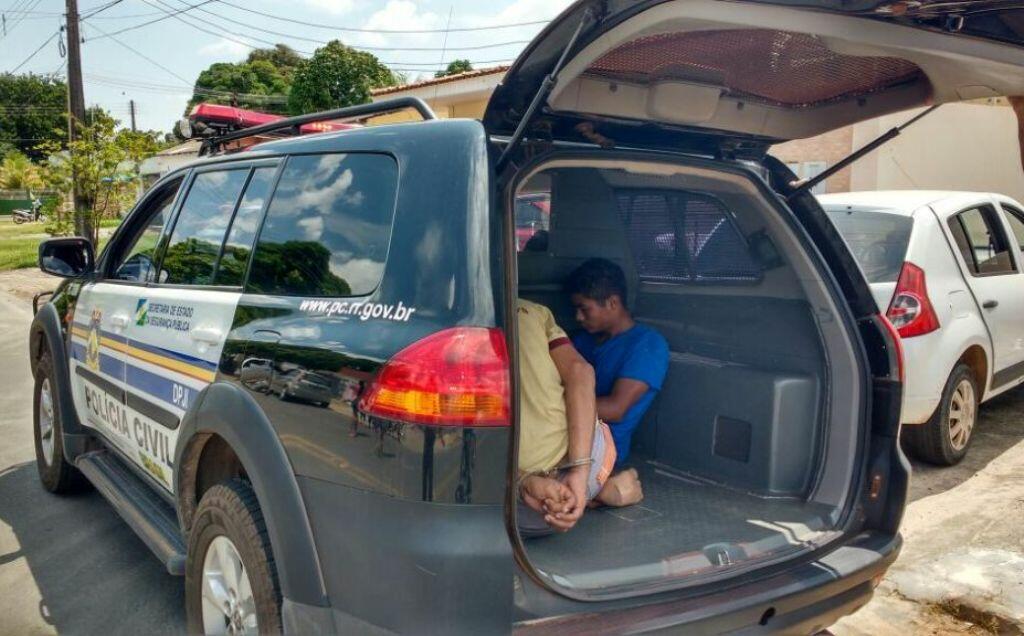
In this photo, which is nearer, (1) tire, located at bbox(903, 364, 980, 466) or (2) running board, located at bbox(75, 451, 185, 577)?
(2) running board, located at bbox(75, 451, 185, 577)

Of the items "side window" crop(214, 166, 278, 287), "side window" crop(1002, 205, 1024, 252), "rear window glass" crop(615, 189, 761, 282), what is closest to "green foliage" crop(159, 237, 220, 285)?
"side window" crop(214, 166, 278, 287)

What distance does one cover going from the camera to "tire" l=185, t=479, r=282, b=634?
7.44 feet

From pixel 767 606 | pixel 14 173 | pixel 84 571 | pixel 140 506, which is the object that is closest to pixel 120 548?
pixel 84 571

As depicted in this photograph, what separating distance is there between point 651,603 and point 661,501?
932mm

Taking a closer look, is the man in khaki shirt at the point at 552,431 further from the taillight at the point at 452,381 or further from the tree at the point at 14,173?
the tree at the point at 14,173

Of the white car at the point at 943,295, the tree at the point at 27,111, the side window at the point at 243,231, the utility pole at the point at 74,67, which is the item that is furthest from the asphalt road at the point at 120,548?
the tree at the point at 27,111

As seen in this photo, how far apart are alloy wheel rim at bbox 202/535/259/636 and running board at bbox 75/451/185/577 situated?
0.25 m

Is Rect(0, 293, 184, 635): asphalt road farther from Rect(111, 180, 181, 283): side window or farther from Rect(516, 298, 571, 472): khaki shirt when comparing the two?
Rect(516, 298, 571, 472): khaki shirt

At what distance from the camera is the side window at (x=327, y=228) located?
7.45ft

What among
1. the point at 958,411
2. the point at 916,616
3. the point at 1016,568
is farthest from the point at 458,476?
the point at 958,411

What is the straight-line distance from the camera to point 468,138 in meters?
2.15

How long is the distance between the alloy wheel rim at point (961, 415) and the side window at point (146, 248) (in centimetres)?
451

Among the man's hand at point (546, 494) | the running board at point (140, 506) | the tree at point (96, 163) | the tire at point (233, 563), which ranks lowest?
the running board at point (140, 506)

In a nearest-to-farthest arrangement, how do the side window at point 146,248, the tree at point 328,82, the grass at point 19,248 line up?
1. the side window at point 146,248
2. the grass at point 19,248
3. the tree at point 328,82
